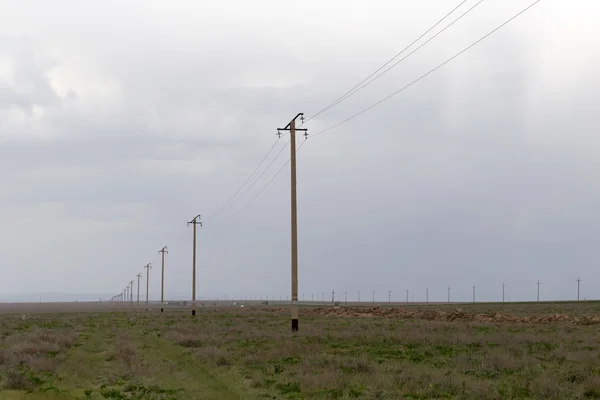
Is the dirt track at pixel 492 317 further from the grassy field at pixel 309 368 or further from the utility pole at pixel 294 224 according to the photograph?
the utility pole at pixel 294 224

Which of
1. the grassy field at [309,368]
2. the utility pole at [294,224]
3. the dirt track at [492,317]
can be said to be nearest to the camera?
the grassy field at [309,368]

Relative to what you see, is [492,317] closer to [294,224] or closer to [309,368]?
[294,224]

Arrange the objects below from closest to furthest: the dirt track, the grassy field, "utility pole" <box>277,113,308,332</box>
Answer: the grassy field, "utility pole" <box>277,113,308,332</box>, the dirt track

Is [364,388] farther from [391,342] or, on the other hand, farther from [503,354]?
[391,342]

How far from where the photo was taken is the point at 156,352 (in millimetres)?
28688

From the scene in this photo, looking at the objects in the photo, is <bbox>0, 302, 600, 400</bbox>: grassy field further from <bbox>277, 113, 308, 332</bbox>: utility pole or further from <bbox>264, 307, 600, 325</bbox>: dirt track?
<bbox>264, 307, 600, 325</bbox>: dirt track

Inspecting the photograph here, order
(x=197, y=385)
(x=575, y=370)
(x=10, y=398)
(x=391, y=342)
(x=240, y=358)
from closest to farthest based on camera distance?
(x=10, y=398) < (x=197, y=385) < (x=575, y=370) < (x=240, y=358) < (x=391, y=342)

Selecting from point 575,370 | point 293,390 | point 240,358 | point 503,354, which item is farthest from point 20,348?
point 575,370

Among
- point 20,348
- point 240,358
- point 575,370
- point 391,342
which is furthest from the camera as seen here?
point 391,342

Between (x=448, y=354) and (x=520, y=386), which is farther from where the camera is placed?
(x=448, y=354)

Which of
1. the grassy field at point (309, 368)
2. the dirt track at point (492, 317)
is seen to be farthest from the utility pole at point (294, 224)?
the dirt track at point (492, 317)

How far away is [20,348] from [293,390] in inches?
591

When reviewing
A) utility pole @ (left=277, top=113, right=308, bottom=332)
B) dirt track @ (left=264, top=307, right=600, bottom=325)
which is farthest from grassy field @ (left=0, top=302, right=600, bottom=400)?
dirt track @ (left=264, top=307, right=600, bottom=325)

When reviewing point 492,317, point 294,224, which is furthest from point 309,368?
point 492,317
